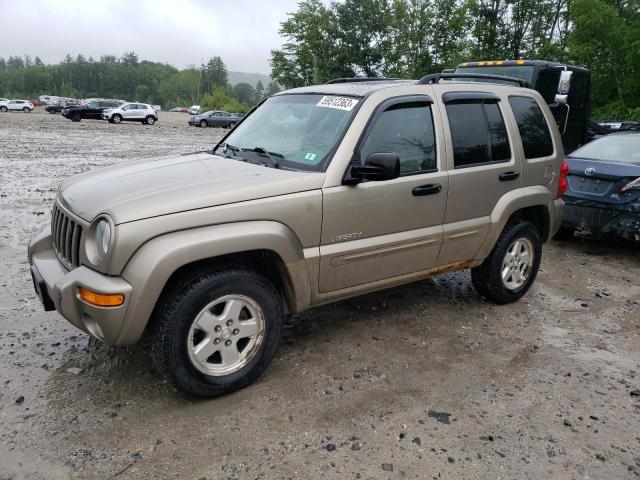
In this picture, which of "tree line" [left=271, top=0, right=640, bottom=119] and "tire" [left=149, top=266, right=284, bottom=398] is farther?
"tree line" [left=271, top=0, right=640, bottom=119]

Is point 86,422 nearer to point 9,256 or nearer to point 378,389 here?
point 378,389

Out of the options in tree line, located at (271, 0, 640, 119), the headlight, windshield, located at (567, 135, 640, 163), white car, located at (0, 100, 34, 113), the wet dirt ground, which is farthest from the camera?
white car, located at (0, 100, 34, 113)

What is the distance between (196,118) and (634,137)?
35927mm

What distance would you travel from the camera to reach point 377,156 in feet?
11.4

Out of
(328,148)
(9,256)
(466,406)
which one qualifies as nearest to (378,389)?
(466,406)

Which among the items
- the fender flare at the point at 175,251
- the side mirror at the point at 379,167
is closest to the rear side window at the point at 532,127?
the side mirror at the point at 379,167

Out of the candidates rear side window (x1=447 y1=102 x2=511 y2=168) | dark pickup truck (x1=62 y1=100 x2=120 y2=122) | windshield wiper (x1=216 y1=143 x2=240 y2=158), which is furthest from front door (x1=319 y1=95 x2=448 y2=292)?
dark pickup truck (x1=62 y1=100 x2=120 y2=122)

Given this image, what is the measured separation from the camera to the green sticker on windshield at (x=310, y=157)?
368 cm

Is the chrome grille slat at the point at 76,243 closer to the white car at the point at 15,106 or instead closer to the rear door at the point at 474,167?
the rear door at the point at 474,167

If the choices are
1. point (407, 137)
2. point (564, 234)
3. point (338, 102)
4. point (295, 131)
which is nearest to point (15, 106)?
point (564, 234)

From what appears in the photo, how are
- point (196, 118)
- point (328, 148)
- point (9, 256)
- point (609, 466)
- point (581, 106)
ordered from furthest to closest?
point (196, 118)
point (581, 106)
point (9, 256)
point (328, 148)
point (609, 466)

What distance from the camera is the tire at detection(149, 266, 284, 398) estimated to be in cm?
309

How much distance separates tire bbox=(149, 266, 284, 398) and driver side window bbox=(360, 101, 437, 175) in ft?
3.94

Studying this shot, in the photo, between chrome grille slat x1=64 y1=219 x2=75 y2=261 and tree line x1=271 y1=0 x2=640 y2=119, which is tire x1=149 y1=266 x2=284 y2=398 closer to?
chrome grille slat x1=64 y1=219 x2=75 y2=261
